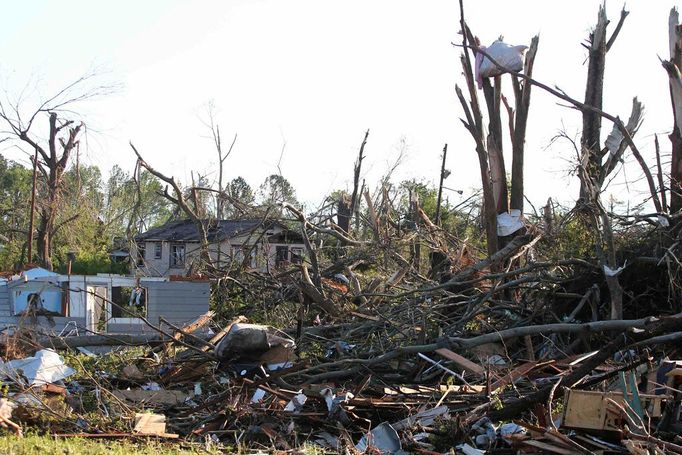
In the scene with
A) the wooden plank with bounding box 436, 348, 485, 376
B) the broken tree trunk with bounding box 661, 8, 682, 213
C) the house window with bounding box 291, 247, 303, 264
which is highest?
the broken tree trunk with bounding box 661, 8, 682, 213

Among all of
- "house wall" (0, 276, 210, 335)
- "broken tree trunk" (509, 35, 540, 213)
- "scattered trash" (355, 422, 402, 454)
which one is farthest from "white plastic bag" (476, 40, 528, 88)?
"scattered trash" (355, 422, 402, 454)

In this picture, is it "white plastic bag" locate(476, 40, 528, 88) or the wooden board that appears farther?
"white plastic bag" locate(476, 40, 528, 88)

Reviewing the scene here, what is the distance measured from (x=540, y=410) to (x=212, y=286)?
6544 mm

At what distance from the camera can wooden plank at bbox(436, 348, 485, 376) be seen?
7.68 metres

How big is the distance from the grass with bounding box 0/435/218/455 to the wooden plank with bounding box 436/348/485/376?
2.91m

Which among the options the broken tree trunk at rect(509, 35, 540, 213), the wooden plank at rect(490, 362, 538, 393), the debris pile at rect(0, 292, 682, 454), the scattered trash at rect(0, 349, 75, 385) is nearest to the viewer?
the debris pile at rect(0, 292, 682, 454)

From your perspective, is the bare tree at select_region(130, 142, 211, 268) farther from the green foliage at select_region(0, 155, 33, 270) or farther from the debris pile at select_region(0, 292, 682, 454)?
the green foliage at select_region(0, 155, 33, 270)

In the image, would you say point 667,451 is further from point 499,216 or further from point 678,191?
point 499,216

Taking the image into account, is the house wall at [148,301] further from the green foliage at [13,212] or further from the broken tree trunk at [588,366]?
the green foliage at [13,212]

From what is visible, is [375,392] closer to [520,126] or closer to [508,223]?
[508,223]

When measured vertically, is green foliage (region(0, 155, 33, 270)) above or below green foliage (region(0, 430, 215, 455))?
above

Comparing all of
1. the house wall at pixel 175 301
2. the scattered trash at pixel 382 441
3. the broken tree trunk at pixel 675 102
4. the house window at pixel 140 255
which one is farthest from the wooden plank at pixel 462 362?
the house window at pixel 140 255

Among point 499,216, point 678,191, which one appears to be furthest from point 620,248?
point 499,216

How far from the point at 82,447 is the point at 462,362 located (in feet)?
12.3
